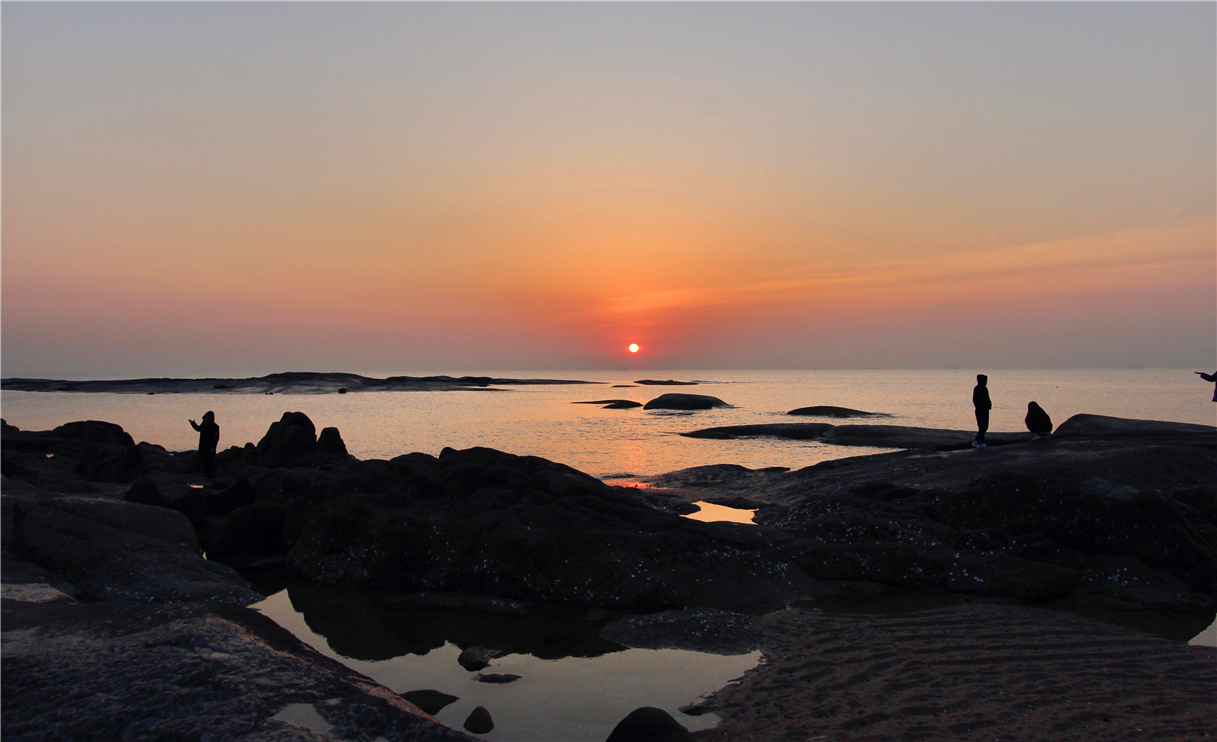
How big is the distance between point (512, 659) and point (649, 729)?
10.9ft

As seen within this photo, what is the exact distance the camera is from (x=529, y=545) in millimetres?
11516

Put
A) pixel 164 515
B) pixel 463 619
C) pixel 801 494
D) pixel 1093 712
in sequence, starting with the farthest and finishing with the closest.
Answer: pixel 801 494, pixel 164 515, pixel 463 619, pixel 1093 712

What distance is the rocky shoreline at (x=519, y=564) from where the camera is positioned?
241 inches

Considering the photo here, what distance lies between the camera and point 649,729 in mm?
5656

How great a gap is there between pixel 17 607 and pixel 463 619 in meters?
5.62

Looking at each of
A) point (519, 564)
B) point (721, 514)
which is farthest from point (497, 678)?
point (721, 514)

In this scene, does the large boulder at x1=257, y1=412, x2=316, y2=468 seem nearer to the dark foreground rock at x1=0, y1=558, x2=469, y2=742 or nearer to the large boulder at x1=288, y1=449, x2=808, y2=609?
the large boulder at x1=288, y1=449, x2=808, y2=609

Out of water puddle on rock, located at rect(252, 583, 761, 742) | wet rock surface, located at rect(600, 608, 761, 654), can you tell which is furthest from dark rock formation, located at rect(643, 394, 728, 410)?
wet rock surface, located at rect(600, 608, 761, 654)

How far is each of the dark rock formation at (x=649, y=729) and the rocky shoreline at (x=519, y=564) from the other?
0.78 m

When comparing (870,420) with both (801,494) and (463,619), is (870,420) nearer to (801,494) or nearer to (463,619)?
(801,494)

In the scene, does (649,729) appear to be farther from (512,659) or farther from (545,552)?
(545,552)

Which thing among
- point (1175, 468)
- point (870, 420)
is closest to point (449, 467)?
point (1175, 468)

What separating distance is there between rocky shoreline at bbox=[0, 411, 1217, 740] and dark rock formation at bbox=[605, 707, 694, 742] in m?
0.78

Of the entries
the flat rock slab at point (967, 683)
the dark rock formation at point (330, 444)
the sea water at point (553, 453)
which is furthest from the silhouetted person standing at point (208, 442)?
the flat rock slab at point (967, 683)
